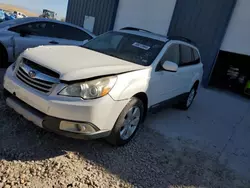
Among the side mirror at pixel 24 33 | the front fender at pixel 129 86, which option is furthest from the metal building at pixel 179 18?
the front fender at pixel 129 86

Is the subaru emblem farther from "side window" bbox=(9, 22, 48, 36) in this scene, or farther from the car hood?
"side window" bbox=(9, 22, 48, 36)

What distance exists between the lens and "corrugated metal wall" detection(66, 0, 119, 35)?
1264 centimetres

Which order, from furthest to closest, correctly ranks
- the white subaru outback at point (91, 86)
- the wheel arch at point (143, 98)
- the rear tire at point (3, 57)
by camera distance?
1. the rear tire at point (3, 57)
2. the wheel arch at point (143, 98)
3. the white subaru outback at point (91, 86)

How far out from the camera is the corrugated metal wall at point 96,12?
41.5 feet

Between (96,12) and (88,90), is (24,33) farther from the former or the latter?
(96,12)

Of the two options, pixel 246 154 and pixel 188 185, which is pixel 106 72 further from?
pixel 246 154

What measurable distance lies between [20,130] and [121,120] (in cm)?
142

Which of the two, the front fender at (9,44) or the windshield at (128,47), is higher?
the windshield at (128,47)

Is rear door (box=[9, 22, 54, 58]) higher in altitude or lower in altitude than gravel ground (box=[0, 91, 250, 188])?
higher

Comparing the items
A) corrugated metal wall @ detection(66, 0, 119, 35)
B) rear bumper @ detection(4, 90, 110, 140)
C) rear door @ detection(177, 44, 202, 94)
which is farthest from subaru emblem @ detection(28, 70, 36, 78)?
corrugated metal wall @ detection(66, 0, 119, 35)

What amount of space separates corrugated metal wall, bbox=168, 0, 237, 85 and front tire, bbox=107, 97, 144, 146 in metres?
7.42

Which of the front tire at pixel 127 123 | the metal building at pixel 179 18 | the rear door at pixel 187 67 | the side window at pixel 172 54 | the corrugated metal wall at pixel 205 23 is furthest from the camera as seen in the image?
the metal building at pixel 179 18

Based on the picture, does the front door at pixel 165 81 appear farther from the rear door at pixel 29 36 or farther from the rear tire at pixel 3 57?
the rear tire at pixel 3 57

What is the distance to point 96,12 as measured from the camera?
43.7 feet
